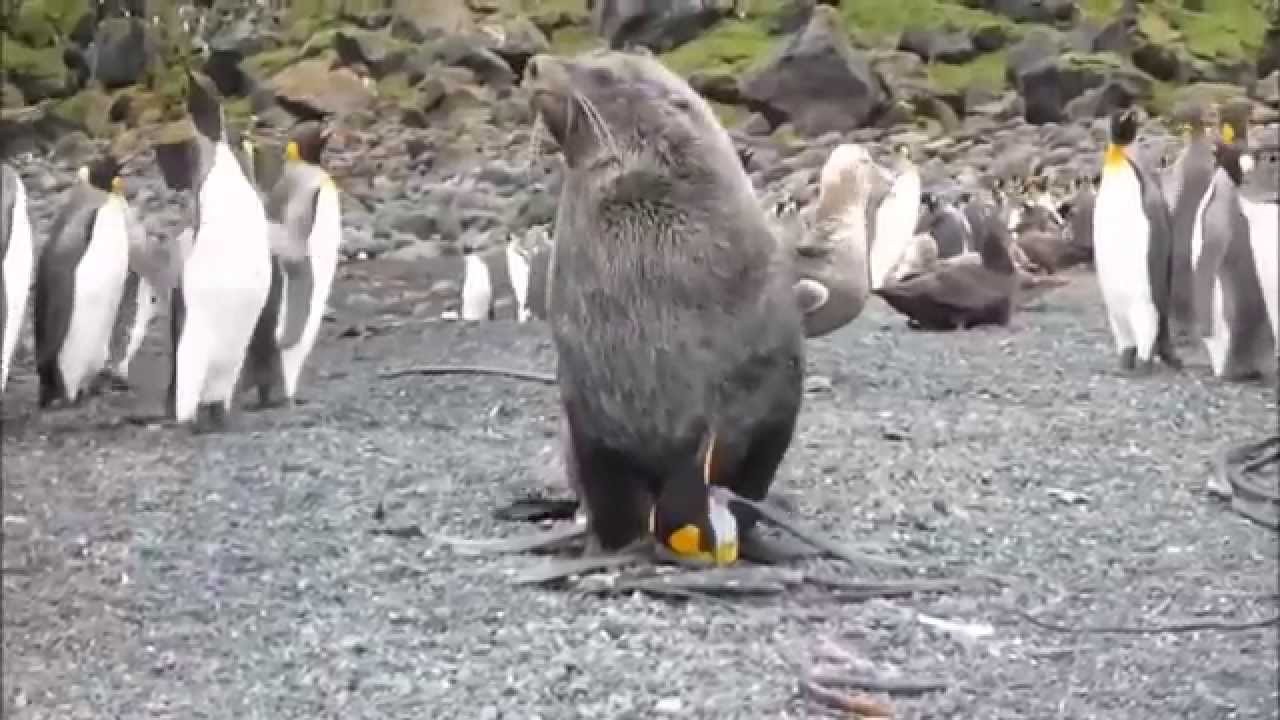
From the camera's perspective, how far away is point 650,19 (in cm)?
211

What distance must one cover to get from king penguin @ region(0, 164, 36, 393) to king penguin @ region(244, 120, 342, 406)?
27 centimetres

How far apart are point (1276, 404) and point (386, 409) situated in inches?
68.5

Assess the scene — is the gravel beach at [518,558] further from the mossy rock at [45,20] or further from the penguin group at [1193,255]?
the penguin group at [1193,255]

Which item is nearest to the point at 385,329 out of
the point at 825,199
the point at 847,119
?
the point at 847,119

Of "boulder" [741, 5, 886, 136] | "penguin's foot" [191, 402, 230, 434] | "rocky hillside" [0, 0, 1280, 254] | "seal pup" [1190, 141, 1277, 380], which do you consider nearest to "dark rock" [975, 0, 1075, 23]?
"rocky hillside" [0, 0, 1280, 254]

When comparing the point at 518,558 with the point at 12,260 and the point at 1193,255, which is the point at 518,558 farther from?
the point at 1193,255

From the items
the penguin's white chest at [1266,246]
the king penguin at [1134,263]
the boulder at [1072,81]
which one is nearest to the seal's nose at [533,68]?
the boulder at [1072,81]

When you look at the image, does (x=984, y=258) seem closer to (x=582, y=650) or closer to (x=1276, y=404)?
(x=1276, y=404)

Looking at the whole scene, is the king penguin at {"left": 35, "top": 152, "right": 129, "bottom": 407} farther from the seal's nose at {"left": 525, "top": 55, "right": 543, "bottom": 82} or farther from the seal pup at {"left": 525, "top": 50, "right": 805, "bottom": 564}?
the seal pup at {"left": 525, "top": 50, "right": 805, "bottom": 564}

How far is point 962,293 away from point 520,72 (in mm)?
2509

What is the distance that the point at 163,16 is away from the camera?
61.6 inches

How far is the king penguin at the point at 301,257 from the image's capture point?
89.5 inches

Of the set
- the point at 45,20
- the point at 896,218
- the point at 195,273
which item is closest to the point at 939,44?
the point at 45,20

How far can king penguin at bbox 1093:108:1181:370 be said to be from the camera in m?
4.28
